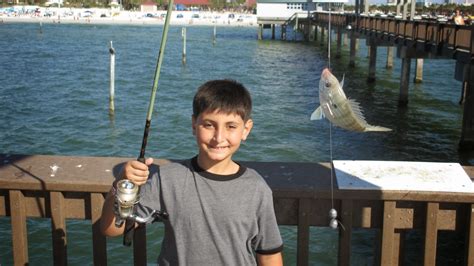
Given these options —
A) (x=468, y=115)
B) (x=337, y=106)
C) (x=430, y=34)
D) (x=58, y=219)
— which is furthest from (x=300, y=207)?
(x=430, y=34)

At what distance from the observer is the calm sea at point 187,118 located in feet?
32.9

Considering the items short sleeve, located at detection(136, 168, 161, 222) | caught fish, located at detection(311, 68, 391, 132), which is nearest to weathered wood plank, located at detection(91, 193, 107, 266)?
short sleeve, located at detection(136, 168, 161, 222)

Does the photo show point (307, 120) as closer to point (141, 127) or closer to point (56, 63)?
point (141, 127)

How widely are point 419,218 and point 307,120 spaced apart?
18524 mm

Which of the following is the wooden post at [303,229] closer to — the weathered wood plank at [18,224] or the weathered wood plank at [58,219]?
the weathered wood plank at [58,219]

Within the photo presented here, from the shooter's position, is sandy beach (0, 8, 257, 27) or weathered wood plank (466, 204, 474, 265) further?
sandy beach (0, 8, 257, 27)

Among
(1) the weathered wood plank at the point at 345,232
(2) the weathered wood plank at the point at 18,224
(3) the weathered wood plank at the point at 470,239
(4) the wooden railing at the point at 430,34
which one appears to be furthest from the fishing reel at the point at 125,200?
(4) the wooden railing at the point at 430,34

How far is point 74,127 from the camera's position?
2089cm

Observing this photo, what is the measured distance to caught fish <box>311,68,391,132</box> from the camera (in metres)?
2.78

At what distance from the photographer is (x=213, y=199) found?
275 cm

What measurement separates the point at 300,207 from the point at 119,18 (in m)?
134

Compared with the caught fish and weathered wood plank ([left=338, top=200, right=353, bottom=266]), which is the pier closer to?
weathered wood plank ([left=338, top=200, right=353, bottom=266])

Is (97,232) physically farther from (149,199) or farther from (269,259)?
(269,259)

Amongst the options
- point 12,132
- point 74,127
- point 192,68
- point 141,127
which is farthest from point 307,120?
point 192,68
